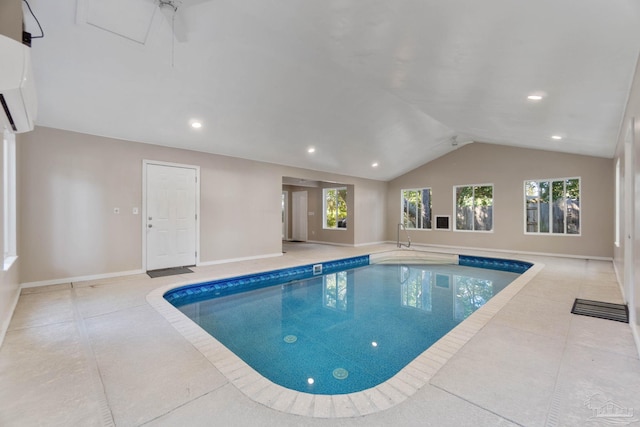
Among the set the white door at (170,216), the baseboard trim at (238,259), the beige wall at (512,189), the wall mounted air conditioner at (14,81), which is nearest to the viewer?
the wall mounted air conditioner at (14,81)

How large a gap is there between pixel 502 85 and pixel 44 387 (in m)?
4.88

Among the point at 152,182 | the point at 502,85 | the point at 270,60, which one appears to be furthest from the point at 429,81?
the point at 152,182

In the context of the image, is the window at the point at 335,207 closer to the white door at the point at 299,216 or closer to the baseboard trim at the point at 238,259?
the white door at the point at 299,216

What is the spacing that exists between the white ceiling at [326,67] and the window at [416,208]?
158 inches

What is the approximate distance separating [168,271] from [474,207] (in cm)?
816

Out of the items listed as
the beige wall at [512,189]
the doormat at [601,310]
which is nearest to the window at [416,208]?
the beige wall at [512,189]

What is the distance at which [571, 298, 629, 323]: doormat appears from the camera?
10.0ft

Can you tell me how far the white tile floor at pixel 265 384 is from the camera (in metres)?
1.58

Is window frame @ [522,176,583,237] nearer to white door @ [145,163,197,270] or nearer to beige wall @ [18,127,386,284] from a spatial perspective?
beige wall @ [18,127,386,284]

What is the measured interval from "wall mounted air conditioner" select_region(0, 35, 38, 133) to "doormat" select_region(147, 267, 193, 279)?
12.8ft

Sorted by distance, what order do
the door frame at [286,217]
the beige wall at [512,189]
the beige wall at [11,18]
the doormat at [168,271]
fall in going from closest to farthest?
the beige wall at [11,18] → the doormat at [168,271] → the beige wall at [512,189] → the door frame at [286,217]

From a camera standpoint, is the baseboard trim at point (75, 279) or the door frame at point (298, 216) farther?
the door frame at point (298, 216)

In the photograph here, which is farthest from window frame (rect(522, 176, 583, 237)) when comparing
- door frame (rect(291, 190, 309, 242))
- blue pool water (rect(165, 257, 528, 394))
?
door frame (rect(291, 190, 309, 242))

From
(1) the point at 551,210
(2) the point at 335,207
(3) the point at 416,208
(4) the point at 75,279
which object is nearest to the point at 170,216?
(4) the point at 75,279
